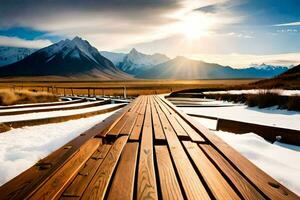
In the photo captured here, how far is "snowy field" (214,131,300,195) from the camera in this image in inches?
131

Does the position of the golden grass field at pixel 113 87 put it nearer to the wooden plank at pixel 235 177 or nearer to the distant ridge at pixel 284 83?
the distant ridge at pixel 284 83

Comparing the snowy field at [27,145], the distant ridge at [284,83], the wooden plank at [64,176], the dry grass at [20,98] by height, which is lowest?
the snowy field at [27,145]

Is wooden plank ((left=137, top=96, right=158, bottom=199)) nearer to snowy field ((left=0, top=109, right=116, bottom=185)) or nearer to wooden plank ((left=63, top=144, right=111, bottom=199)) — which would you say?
wooden plank ((left=63, top=144, right=111, bottom=199))

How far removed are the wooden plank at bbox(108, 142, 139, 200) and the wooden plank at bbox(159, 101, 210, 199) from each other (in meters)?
0.40

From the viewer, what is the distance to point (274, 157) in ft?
14.1

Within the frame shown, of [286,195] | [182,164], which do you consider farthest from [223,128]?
[286,195]

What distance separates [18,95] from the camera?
18594 millimetres

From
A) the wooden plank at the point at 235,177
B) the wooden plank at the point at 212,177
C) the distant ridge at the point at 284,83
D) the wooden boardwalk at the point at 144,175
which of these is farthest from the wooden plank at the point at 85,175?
the distant ridge at the point at 284,83

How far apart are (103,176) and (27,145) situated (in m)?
4.40

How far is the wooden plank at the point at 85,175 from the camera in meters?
1.83

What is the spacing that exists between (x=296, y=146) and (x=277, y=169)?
1634mm

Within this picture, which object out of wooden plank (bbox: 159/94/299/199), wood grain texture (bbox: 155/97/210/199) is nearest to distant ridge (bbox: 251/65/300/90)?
wooden plank (bbox: 159/94/299/199)

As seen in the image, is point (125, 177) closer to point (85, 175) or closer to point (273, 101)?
point (85, 175)

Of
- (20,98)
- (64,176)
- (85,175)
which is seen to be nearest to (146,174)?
(85,175)
